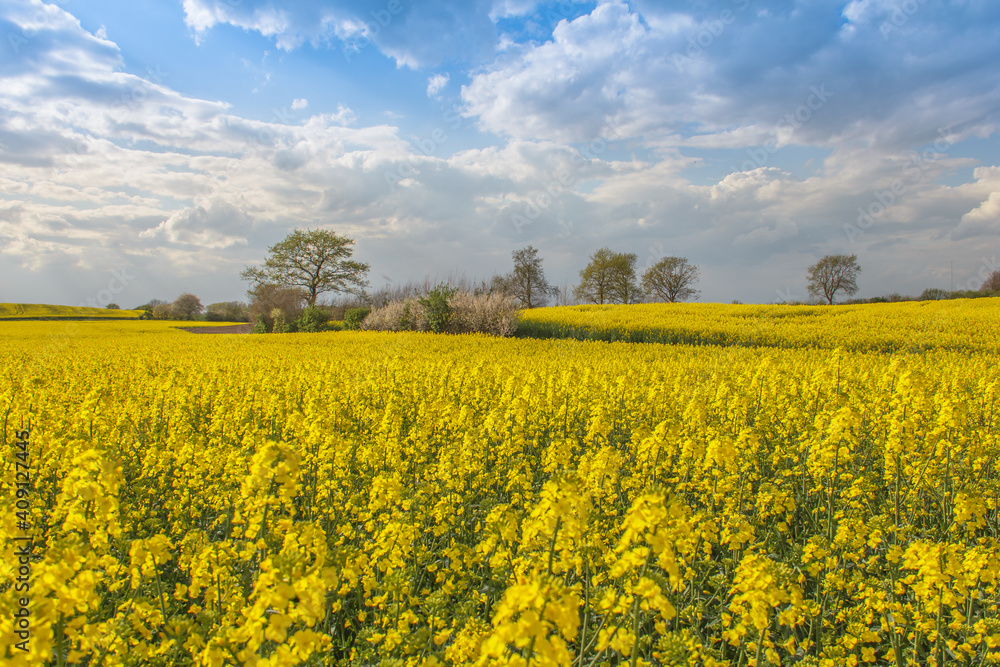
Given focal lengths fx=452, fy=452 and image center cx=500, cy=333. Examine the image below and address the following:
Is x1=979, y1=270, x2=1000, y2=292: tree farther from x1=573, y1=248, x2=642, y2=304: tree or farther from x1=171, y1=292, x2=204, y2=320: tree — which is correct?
x1=171, y1=292, x2=204, y2=320: tree

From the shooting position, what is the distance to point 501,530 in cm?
279

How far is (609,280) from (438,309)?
39.7 meters

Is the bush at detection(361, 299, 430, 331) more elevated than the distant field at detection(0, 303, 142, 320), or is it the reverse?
the distant field at detection(0, 303, 142, 320)

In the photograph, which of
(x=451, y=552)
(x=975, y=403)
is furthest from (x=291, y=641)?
(x=975, y=403)

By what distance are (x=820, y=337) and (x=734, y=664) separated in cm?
2423

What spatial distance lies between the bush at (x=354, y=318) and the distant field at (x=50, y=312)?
4147cm

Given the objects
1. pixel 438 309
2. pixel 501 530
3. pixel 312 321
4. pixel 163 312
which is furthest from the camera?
pixel 163 312

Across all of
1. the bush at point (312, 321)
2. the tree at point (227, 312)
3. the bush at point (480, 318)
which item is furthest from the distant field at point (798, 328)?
the tree at point (227, 312)

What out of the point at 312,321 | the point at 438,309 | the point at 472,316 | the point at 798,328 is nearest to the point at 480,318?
the point at 472,316

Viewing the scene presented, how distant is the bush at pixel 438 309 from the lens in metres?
27.2

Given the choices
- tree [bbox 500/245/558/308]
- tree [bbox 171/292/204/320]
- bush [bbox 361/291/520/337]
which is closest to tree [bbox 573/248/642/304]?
tree [bbox 500/245/558/308]

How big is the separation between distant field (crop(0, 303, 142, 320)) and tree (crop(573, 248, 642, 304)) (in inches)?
2358

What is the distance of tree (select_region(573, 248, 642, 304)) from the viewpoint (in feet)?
203

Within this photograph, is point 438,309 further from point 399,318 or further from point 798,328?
point 798,328
